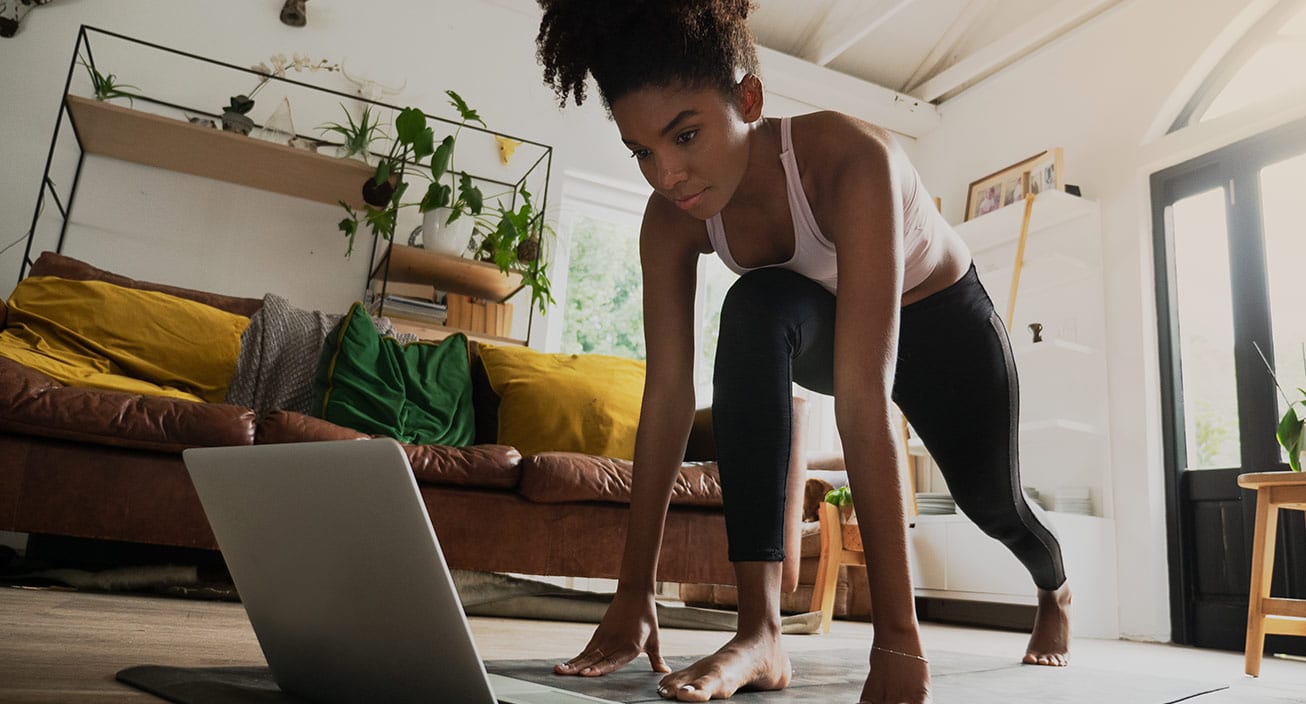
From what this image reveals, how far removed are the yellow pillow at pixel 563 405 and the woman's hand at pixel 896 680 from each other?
1959 mm

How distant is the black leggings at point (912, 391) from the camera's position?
1.09 meters

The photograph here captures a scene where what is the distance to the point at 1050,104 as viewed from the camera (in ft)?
14.5

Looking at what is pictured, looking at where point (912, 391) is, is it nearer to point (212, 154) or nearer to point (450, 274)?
point (450, 274)

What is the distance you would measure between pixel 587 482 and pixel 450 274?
5.65ft

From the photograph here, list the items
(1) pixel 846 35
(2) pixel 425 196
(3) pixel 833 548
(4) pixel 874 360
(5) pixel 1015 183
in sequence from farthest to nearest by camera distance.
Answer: (1) pixel 846 35, (5) pixel 1015 183, (2) pixel 425 196, (3) pixel 833 548, (4) pixel 874 360

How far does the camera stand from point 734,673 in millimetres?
932

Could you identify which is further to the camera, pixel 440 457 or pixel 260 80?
pixel 260 80

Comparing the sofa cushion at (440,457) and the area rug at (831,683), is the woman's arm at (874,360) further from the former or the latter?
the sofa cushion at (440,457)

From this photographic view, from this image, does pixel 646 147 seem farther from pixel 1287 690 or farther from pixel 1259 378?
pixel 1259 378

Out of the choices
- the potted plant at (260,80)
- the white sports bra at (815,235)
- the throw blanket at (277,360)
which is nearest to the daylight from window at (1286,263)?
the white sports bra at (815,235)

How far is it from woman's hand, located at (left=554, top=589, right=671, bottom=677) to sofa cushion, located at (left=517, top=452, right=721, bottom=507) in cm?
110

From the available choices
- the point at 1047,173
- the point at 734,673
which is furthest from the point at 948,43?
the point at 734,673

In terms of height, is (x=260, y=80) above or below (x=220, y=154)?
above

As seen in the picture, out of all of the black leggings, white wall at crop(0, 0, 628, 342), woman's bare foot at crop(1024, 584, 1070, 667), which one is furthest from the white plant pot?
woman's bare foot at crop(1024, 584, 1070, 667)
